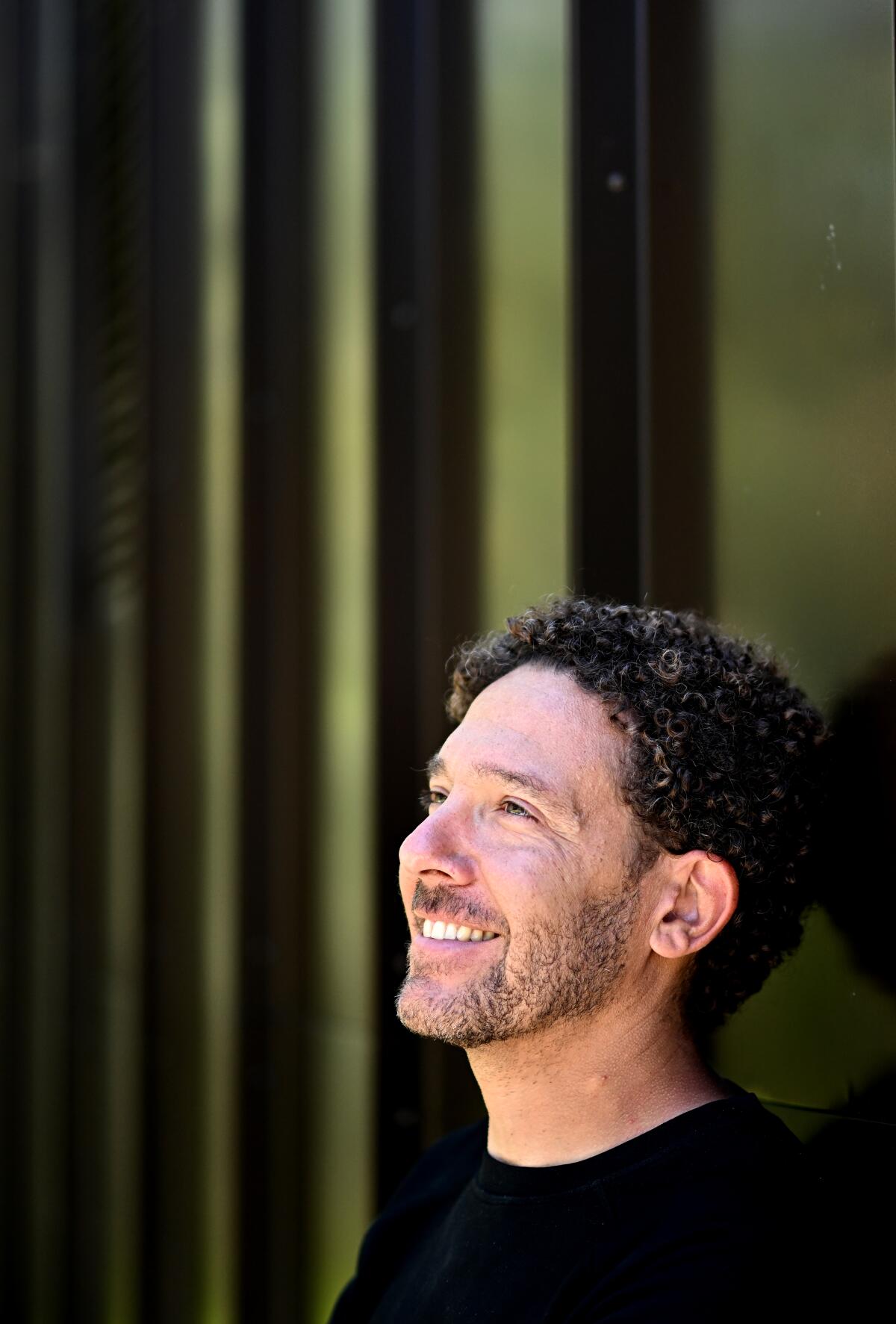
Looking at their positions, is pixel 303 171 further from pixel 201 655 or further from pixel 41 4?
pixel 41 4

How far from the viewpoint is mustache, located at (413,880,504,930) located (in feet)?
6.02

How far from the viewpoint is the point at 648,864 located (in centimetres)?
186

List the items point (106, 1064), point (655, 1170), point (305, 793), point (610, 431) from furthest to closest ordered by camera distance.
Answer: point (106, 1064) → point (305, 793) → point (610, 431) → point (655, 1170)

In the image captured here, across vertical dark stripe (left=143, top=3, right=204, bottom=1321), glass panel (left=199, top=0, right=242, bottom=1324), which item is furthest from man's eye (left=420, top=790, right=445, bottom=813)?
vertical dark stripe (left=143, top=3, right=204, bottom=1321)

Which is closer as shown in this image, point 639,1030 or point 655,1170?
point 655,1170

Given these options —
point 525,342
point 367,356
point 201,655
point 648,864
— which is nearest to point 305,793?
point 201,655

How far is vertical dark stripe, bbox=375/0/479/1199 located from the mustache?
1.21 m

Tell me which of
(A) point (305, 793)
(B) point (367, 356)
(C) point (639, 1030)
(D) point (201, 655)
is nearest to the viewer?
(C) point (639, 1030)

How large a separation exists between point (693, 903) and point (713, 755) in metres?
0.20

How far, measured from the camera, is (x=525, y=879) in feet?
5.98

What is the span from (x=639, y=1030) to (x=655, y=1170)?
7.5 inches

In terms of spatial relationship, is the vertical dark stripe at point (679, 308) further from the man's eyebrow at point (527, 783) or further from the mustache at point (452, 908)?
the mustache at point (452, 908)

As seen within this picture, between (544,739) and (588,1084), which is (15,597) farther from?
(588,1084)

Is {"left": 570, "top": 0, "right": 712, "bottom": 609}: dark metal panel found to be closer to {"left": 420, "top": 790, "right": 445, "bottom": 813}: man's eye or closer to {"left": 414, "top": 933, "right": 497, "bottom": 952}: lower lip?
{"left": 420, "top": 790, "right": 445, "bottom": 813}: man's eye
